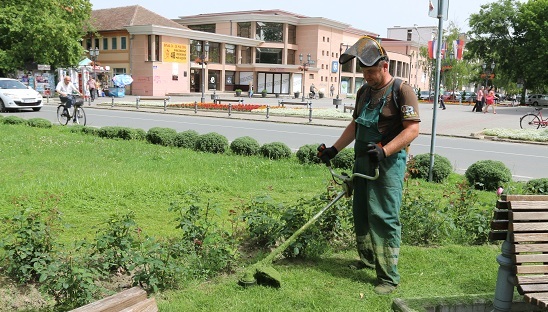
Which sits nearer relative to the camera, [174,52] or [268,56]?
[174,52]

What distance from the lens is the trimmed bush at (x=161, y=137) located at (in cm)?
1220

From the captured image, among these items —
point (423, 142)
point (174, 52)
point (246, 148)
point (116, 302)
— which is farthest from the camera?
point (174, 52)

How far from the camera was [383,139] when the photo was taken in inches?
160

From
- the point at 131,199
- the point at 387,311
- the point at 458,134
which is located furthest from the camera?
the point at 458,134

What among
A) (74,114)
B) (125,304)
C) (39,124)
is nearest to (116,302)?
(125,304)

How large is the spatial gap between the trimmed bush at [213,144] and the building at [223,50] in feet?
102

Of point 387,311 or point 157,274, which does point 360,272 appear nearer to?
point 387,311

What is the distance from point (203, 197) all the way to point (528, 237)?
470 centimetres

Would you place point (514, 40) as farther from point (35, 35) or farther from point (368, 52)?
point (368, 52)

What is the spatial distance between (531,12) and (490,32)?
24.8 feet

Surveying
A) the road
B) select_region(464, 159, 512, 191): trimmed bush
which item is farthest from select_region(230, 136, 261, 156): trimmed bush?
select_region(464, 159, 512, 191): trimmed bush

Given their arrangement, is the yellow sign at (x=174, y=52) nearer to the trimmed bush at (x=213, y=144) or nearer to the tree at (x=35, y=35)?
the tree at (x=35, y=35)

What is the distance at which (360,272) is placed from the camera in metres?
4.49

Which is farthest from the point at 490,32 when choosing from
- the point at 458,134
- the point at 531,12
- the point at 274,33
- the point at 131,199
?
the point at 131,199
